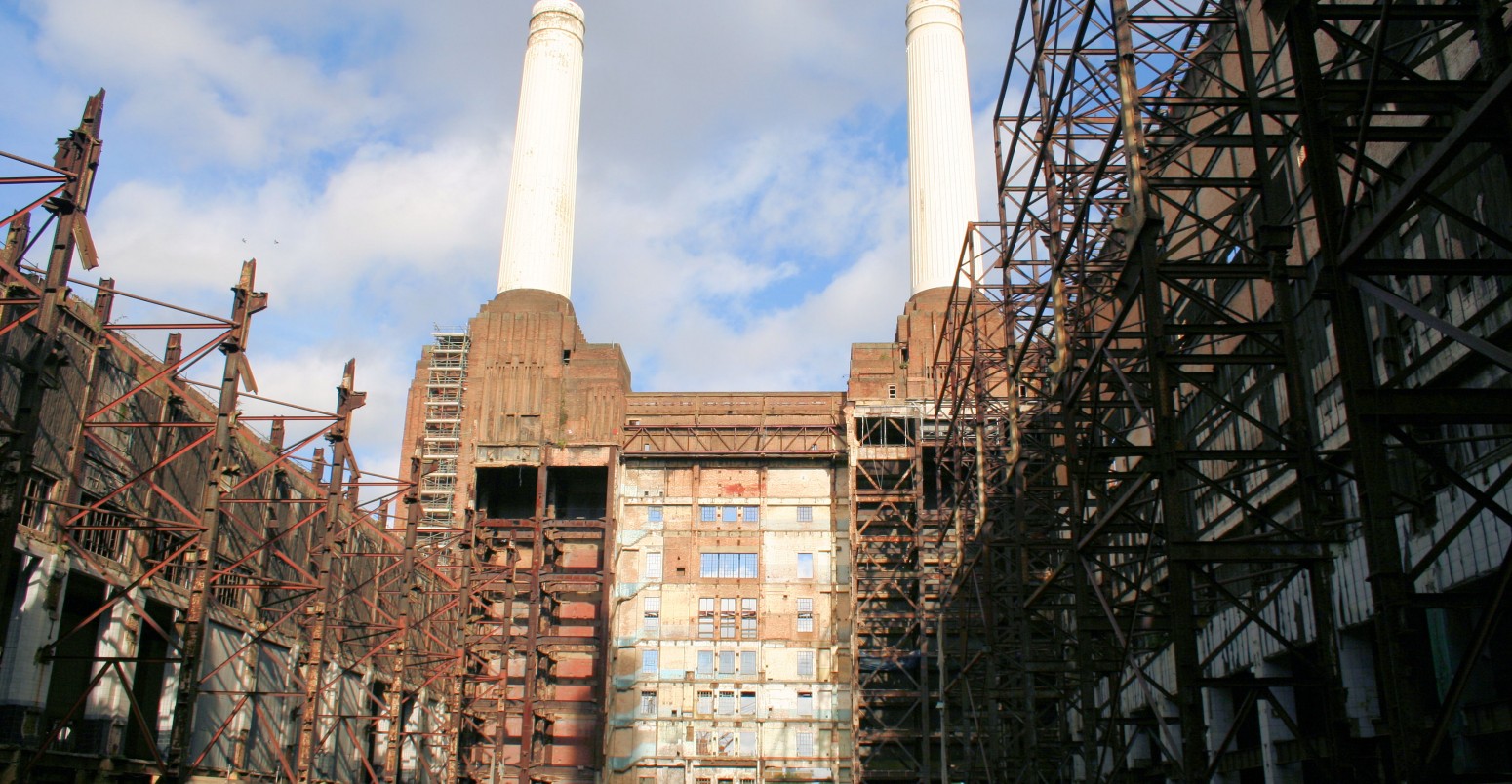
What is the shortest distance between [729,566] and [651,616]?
11.8 ft

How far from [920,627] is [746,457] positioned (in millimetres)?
11484

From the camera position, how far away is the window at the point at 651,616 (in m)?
49.9

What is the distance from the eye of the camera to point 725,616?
49938 mm

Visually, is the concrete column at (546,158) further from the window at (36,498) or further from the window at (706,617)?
the window at (36,498)

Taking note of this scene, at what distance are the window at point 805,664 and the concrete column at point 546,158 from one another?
62.2 ft

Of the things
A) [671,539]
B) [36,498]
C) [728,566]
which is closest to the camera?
[36,498]

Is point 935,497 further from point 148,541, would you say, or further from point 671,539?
point 148,541

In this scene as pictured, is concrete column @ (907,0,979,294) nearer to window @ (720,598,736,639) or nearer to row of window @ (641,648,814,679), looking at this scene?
window @ (720,598,736,639)

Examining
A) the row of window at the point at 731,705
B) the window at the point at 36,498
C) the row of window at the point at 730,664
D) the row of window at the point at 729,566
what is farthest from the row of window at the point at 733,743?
the window at the point at 36,498

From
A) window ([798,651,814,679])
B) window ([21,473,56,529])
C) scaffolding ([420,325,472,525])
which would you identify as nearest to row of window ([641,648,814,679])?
window ([798,651,814,679])

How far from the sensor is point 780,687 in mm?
48625

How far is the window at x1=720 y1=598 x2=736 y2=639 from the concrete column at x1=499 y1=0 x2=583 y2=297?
15.7 metres

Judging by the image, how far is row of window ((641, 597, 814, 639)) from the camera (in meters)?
49.7

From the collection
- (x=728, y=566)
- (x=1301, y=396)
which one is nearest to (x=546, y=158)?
(x=728, y=566)
